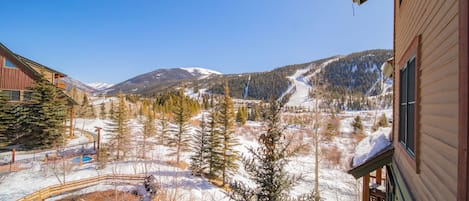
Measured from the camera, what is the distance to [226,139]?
20.7 meters

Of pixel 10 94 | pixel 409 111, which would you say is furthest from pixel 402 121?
pixel 10 94

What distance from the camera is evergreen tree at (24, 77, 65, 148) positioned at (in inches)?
701

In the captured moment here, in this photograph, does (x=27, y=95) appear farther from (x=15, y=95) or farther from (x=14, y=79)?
(x=14, y=79)

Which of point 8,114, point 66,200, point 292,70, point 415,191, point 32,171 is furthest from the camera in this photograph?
point 292,70

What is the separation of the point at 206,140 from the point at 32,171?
12.5 m

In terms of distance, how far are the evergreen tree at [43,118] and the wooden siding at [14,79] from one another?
899 mm

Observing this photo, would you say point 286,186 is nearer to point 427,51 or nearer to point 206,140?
point 427,51

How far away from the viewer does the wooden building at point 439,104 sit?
1491mm

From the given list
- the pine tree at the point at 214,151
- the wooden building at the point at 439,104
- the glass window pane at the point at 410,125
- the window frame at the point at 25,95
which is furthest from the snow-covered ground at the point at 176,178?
the window frame at the point at 25,95

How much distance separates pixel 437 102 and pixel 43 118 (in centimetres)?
2336

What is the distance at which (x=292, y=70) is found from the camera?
6845 inches

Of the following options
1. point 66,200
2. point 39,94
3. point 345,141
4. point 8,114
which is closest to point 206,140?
point 66,200

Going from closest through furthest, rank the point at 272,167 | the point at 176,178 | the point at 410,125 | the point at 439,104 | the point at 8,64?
the point at 439,104
the point at 410,125
the point at 272,167
the point at 176,178
the point at 8,64

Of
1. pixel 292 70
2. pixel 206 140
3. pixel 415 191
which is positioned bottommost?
pixel 206 140
